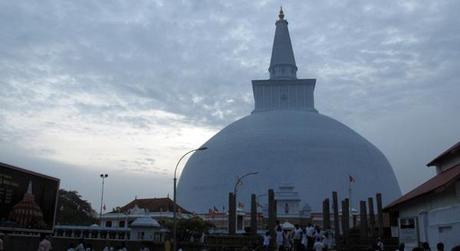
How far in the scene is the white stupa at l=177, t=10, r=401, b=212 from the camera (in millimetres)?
61250

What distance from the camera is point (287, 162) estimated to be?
62.4 meters

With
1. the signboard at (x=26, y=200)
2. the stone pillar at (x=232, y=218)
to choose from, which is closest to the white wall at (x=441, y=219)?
the stone pillar at (x=232, y=218)

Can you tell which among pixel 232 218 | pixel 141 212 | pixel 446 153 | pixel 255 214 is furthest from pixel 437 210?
pixel 141 212

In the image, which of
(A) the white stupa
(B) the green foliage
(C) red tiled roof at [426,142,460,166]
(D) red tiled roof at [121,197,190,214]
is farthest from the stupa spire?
(C) red tiled roof at [426,142,460,166]

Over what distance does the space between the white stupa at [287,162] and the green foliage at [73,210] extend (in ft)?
47.2

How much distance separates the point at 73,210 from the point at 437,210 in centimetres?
5952

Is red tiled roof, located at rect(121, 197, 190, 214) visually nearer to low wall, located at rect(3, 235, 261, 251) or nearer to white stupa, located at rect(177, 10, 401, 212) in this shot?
white stupa, located at rect(177, 10, 401, 212)

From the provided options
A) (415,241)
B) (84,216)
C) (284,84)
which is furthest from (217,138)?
(415,241)

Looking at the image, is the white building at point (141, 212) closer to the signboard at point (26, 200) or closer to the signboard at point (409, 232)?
the signboard at point (26, 200)

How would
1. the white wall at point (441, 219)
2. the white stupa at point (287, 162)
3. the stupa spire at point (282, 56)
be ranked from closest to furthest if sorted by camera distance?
the white wall at point (441, 219) → the white stupa at point (287, 162) → the stupa spire at point (282, 56)

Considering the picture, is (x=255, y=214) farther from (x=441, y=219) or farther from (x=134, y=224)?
(x=441, y=219)

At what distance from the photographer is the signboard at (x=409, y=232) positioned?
26078 mm

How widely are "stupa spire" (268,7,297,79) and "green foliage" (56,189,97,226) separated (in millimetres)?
32779

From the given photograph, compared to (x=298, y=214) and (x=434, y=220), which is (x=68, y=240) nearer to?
(x=434, y=220)
